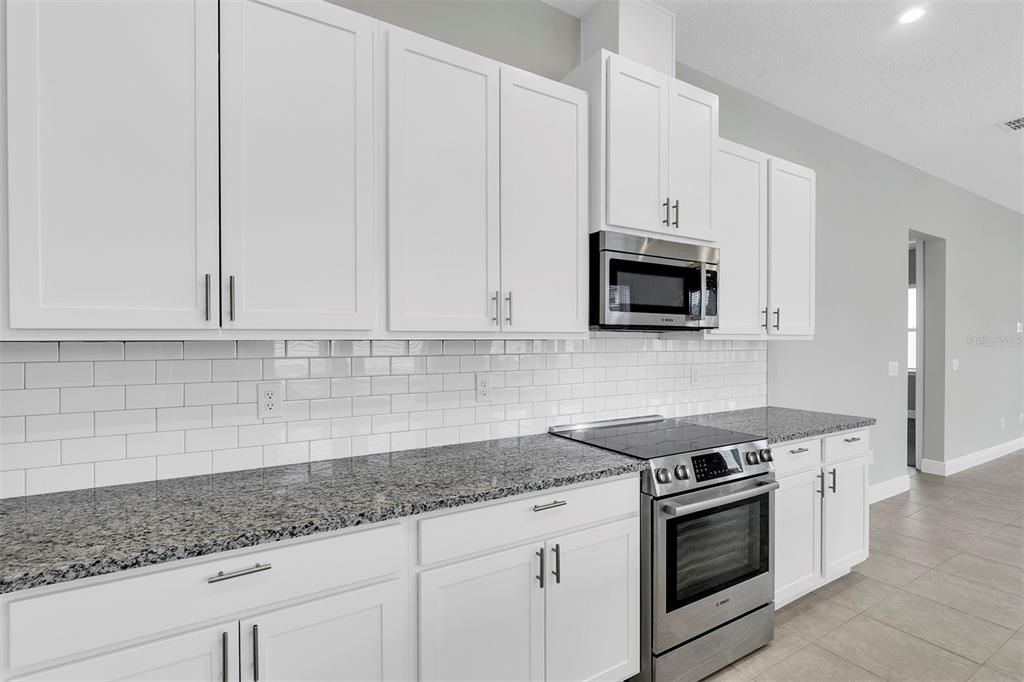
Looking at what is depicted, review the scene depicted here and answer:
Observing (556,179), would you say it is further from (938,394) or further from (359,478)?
(938,394)

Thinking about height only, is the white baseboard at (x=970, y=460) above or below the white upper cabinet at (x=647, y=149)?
below

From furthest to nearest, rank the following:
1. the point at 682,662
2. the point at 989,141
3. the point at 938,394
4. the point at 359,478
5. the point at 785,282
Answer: the point at 938,394, the point at 989,141, the point at 785,282, the point at 682,662, the point at 359,478

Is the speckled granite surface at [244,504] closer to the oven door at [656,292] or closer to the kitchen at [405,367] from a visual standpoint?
the kitchen at [405,367]

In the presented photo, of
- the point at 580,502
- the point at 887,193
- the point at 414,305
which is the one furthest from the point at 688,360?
the point at 887,193

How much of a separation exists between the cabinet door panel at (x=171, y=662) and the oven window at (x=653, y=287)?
1738 mm

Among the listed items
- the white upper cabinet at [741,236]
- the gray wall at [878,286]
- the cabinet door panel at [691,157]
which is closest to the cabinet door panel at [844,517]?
the gray wall at [878,286]

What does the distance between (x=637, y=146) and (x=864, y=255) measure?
3.08 meters

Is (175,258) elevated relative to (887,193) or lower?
lower

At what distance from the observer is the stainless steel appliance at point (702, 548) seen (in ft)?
6.69

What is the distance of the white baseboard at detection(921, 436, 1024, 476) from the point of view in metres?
5.43

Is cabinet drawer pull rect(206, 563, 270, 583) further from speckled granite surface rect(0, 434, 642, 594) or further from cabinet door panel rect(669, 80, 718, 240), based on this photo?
cabinet door panel rect(669, 80, 718, 240)

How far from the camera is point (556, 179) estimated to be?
7.20ft

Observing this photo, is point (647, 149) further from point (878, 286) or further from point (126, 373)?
point (878, 286)

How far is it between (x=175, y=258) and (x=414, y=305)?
72 centimetres
